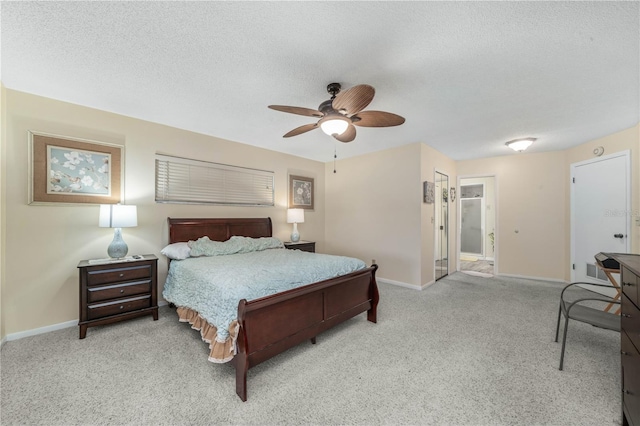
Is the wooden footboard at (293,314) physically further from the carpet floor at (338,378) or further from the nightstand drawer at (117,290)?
the nightstand drawer at (117,290)

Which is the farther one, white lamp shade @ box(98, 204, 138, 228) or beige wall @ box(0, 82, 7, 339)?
white lamp shade @ box(98, 204, 138, 228)

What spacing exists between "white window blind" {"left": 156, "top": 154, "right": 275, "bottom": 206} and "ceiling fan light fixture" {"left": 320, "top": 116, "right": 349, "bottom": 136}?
95.7 inches

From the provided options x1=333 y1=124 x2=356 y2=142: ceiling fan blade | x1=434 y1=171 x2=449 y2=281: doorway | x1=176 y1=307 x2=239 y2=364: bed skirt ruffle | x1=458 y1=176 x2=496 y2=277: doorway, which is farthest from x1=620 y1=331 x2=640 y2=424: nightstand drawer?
x1=458 y1=176 x2=496 y2=277: doorway

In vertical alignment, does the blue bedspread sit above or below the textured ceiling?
below

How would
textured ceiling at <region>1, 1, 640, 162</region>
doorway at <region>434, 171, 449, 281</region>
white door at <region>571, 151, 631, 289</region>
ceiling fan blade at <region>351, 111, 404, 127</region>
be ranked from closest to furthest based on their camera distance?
textured ceiling at <region>1, 1, 640, 162</region>
ceiling fan blade at <region>351, 111, 404, 127</region>
white door at <region>571, 151, 631, 289</region>
doorway at <region>434, 171, 449, 281</region>

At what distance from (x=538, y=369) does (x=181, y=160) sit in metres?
4.67

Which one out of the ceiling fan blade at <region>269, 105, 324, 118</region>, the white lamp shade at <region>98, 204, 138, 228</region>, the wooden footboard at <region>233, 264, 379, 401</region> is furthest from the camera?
the white lamp shade at <region>98, 204, 138, 228</region>

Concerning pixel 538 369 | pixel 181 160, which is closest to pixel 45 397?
pixel 181 160

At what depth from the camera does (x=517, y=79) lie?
2271mm

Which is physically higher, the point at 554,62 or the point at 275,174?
the point at 554,62

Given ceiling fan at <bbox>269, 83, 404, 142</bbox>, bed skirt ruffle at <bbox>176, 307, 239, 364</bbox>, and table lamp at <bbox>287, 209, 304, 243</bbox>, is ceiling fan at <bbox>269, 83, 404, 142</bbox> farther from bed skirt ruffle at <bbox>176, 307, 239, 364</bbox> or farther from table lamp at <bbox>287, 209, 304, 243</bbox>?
table lamp at <bbox>287, 209, 304, 243</bbox>

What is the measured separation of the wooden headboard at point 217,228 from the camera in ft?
11.5

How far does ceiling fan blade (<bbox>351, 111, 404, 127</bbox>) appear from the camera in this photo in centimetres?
224

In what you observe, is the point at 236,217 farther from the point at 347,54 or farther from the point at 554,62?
the point at 554,62
